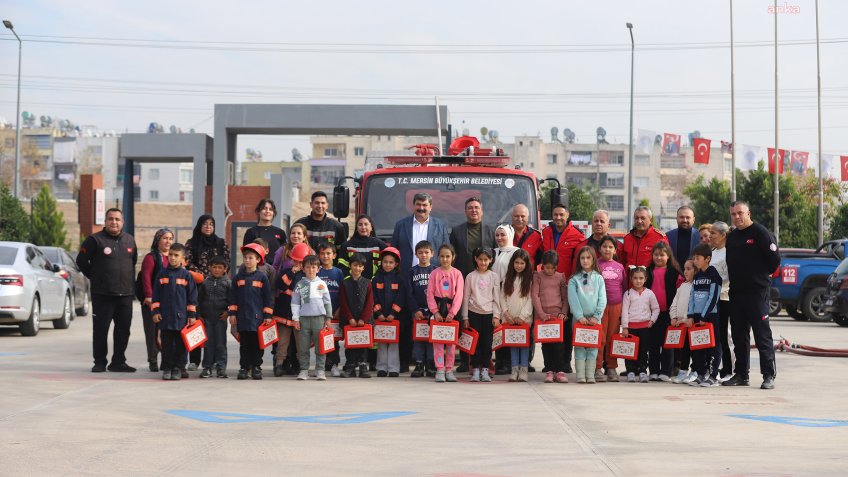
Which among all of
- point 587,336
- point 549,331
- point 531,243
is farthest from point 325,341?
point 587,336

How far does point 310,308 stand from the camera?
543 inches

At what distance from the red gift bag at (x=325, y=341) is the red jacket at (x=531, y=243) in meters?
2.52

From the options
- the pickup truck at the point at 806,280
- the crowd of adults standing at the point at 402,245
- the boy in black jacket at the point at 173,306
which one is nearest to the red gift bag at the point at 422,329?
the crowd of adults standing at the point at 402,245

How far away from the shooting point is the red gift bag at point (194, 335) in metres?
13.6

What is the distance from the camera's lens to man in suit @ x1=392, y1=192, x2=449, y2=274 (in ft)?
47.0

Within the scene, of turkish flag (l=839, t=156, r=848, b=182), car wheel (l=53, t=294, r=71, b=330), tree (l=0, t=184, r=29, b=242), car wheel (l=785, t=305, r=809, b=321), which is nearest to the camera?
car wheel (l=53, t=294, r=71, b=330)

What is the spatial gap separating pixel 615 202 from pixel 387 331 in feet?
380

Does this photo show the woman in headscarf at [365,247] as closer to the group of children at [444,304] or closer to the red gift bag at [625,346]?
the group of children at [444,304]

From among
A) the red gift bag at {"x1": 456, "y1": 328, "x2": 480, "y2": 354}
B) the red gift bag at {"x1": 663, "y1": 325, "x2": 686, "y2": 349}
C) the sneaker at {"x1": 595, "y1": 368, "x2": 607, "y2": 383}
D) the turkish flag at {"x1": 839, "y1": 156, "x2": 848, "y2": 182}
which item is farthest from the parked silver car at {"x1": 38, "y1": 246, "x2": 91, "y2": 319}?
the turkish flag at {"x1": 839, "y1": 156, "x2": 848, "y2": 182}

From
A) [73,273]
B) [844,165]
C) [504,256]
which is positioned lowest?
[73,273]

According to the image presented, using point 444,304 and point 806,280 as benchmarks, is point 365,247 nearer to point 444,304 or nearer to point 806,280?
point 444,304

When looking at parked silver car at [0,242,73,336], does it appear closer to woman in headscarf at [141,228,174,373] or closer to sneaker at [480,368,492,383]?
woman in headscarf at [141,228,174,373]

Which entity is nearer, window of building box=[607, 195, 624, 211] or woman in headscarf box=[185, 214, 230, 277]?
woman in headscarf box=[185, 214, 230, 277]

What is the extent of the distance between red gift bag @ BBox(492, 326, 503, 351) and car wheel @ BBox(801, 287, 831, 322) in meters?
17.2
